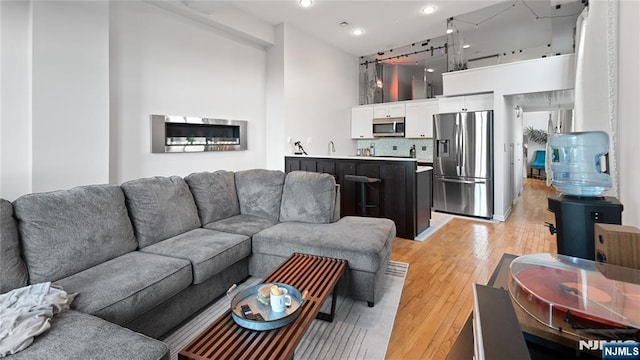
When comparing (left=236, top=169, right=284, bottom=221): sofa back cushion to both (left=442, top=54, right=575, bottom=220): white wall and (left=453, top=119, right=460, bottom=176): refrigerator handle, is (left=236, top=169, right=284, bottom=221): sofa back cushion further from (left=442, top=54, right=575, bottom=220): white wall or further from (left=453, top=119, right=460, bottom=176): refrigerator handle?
(left=442, top=54, right=575, bottom=220): white wall

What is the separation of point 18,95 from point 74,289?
2.08 meters

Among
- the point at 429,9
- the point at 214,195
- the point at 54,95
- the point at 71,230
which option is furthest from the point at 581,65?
the point at 54,95

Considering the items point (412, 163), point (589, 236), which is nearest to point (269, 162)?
point (412, 163)

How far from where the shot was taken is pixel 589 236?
131 cm

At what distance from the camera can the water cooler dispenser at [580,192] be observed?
4.32 feet

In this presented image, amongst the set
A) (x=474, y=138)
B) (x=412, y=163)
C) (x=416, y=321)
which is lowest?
(x=416, y=321)

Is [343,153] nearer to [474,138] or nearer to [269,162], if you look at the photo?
[269,162]

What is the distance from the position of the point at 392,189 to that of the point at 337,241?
6.43 feet

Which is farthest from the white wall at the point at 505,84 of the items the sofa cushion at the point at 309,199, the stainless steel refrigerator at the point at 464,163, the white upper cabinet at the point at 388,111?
the sofa cushion at the point at 309,199

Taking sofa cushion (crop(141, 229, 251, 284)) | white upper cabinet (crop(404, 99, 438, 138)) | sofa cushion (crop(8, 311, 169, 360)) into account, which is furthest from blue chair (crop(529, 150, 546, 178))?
sofa cushion (crop(8, 311, 169, 360))

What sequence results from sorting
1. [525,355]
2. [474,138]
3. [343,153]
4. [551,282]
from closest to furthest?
[525,355] → [551,282] → [474,138] → [343,153]

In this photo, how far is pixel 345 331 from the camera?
6.36ft

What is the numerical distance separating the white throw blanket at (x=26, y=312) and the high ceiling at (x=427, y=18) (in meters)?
3.53

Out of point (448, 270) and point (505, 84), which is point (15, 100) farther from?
point (505, 84)
